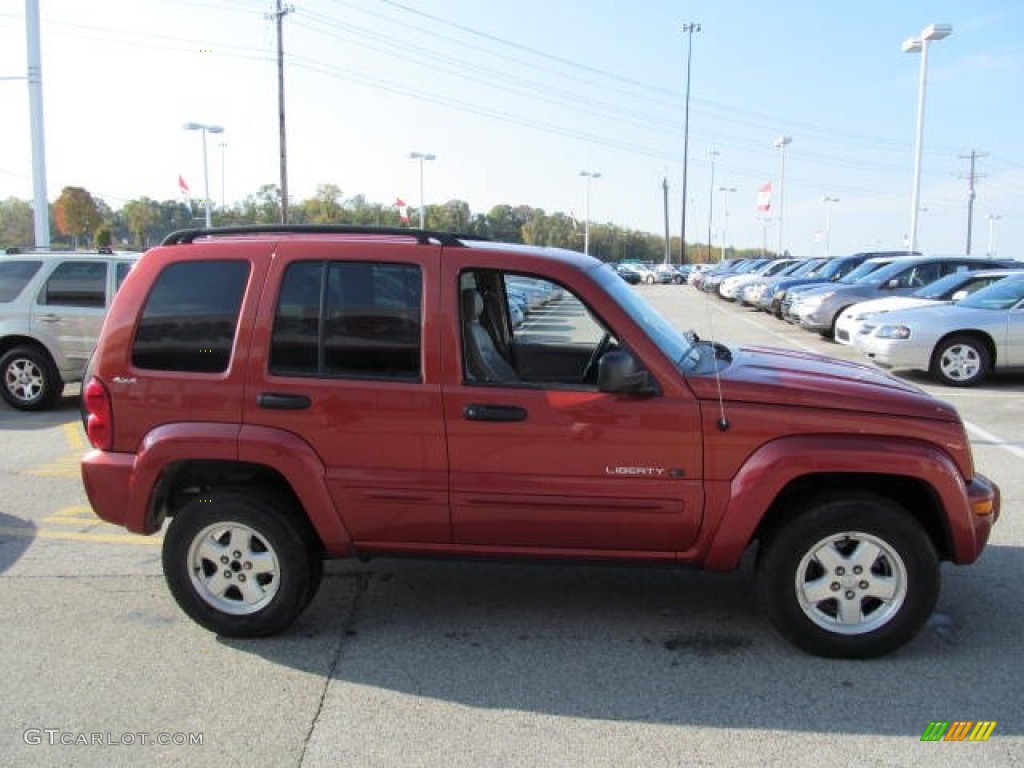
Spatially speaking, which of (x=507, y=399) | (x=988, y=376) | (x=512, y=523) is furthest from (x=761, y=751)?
(x=988, y=376)

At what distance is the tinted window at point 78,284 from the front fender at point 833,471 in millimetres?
8830

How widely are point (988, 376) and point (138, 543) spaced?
1191 cm

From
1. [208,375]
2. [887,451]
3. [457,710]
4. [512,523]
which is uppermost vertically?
[208,375]

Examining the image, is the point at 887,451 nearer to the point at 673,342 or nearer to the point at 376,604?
the point at 673,342

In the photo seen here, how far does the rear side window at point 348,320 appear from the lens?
12.7ft

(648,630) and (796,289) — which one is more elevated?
(796,289)

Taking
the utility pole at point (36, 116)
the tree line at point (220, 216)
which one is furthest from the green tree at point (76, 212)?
the utility pole at point (36, 116)

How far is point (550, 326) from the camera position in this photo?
557cm

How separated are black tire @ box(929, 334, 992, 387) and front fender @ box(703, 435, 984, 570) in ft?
28.6

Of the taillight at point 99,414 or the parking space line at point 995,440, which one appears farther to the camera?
the parking space line at point 995,440

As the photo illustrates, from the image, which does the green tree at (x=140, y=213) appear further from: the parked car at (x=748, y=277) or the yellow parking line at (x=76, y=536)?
the yellow parking line at (x=76, y=536)

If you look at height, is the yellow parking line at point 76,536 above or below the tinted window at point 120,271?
below

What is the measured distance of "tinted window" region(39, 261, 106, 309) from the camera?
10.1 m

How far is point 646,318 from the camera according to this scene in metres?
4.11
